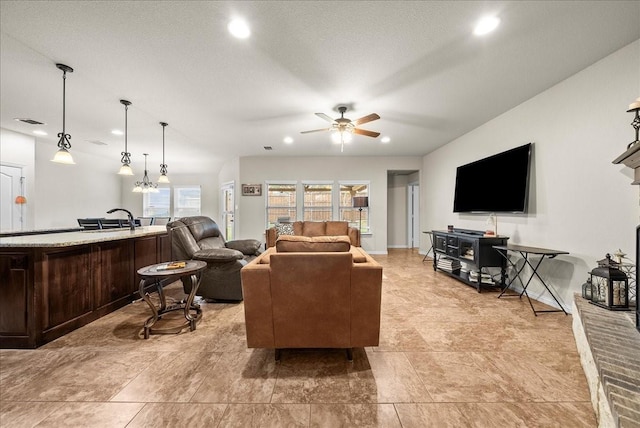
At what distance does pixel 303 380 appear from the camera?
177cm

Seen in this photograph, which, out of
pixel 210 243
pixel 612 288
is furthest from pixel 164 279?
pixel 612 288

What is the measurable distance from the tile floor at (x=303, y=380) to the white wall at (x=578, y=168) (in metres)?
0.91

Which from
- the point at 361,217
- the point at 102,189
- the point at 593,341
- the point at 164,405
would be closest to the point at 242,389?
the point at 164,405

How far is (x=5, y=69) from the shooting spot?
2.75m

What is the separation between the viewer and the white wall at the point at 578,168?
241 centimetres

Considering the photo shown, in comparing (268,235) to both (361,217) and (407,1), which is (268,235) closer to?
(361,217)

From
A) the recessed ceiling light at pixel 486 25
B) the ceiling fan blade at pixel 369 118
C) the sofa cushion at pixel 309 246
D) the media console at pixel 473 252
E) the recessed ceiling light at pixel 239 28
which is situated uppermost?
the recessed ceiling light at pixel 486 25

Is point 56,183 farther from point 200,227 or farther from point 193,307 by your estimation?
point 193,307

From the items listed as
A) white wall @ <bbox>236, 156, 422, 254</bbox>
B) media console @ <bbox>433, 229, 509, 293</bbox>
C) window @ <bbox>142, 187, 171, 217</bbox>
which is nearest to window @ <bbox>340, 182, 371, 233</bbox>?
white wall @ <bbox>236, 156, 422, 254</bbox>

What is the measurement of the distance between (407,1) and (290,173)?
5463 millimetres

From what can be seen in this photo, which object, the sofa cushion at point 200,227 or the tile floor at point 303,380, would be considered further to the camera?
the sofa cushion at point 200,227

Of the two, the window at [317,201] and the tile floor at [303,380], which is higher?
the window at [317,201]

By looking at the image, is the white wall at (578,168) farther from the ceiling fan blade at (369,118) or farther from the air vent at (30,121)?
the air vent at (30,121)

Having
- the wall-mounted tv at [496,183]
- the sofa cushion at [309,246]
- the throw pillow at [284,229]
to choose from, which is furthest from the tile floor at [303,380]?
the throw pillow at [284,229]
